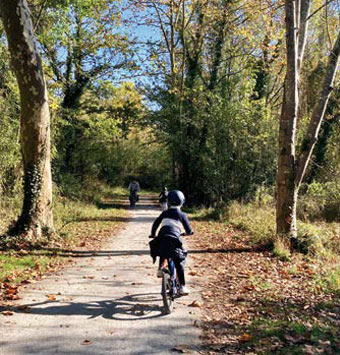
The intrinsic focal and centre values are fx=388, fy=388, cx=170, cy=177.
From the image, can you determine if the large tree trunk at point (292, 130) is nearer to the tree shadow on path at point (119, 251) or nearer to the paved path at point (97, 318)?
the tree shadow on path at point (119, 251)

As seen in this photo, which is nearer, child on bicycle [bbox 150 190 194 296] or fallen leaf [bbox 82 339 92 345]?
fallen leaf [bbox 82 339 92 345]

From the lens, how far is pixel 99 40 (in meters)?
23.8

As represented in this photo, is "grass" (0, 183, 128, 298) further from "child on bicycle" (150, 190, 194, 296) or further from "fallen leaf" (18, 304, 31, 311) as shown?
"child on bicycle" (150, 190, 194, 296)

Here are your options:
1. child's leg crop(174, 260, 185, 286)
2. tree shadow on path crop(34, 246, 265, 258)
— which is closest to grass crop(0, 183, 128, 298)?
tree shadow on path crop(34, 246, 265, 258)

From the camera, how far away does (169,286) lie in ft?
19.2

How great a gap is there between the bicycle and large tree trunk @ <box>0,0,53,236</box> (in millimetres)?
5762

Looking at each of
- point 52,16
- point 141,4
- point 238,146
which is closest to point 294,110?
point 238,146

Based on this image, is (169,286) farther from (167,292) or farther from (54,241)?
(54,241)

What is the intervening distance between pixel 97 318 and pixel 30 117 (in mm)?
6756

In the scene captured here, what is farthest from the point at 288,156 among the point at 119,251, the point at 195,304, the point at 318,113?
the point at 195,304

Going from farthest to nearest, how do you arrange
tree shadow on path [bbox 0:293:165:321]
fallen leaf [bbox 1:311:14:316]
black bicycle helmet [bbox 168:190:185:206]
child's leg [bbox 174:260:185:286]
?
1. black bicycle helmet [bbox 168:190:185:206]
2. child's leg [bbox 174:260:185:286]
3. tree shadow on path [bbox 0:293:165:321]
4. fallen leaf [bbox 1:311:14:316]

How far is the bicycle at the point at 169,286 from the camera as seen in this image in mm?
5696

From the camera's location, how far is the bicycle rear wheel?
18.6ft

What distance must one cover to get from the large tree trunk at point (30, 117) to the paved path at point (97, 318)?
2856 mm
